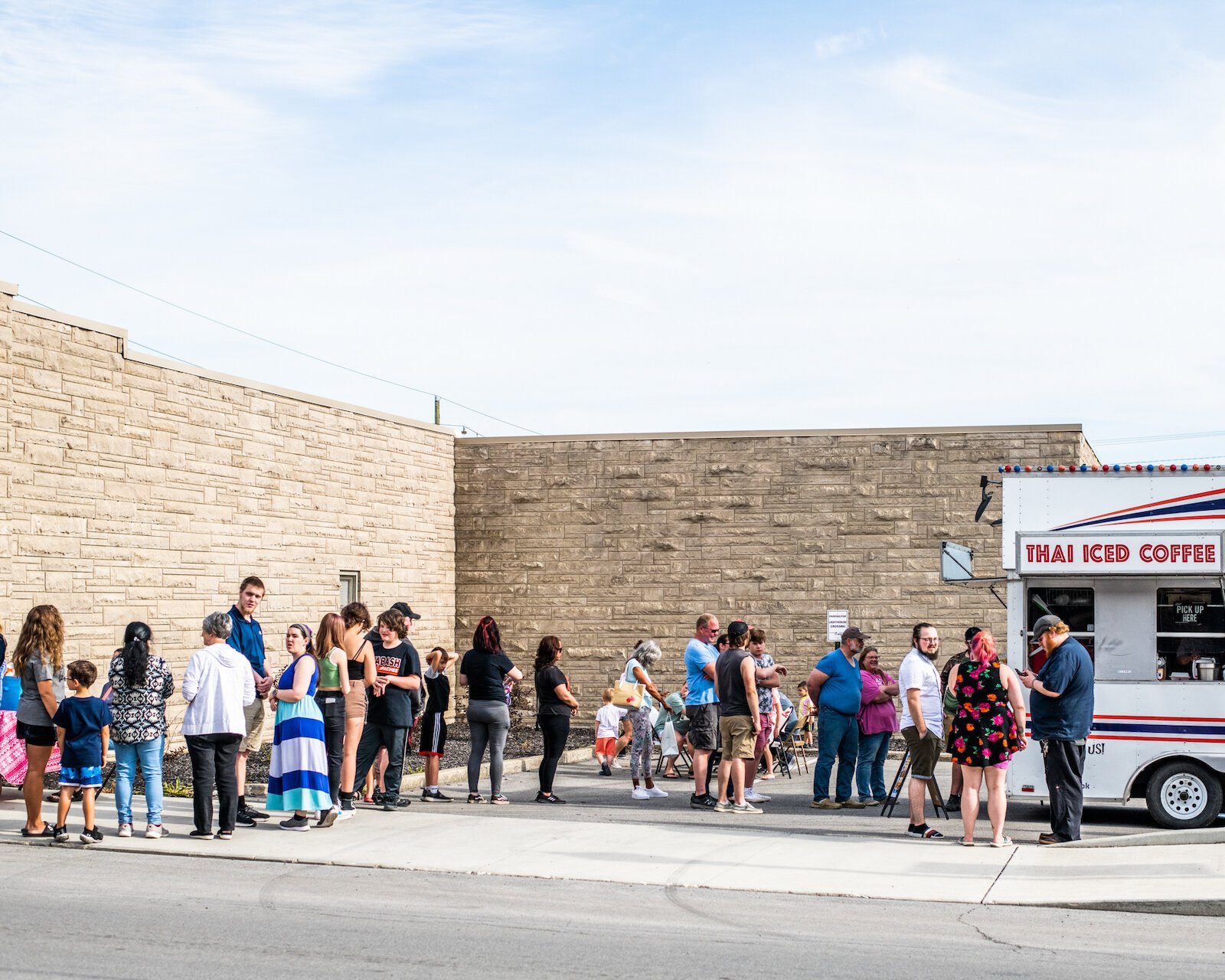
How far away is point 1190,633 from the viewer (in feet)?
43.4

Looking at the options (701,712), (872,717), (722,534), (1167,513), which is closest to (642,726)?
(701,712)

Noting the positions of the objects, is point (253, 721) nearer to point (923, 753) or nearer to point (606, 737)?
point (606, 737)

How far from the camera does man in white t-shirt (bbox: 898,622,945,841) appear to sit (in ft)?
40.8

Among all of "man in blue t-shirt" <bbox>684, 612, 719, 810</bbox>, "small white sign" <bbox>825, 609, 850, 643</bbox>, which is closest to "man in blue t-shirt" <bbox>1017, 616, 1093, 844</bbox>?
"man in blue t-shirt" <bbox>684, 612, 719, 810</bbox>

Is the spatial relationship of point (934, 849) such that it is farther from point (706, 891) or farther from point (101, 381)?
point (101, 381)

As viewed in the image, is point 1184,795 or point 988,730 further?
point 1184,795

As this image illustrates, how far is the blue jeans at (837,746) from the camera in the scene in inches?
573

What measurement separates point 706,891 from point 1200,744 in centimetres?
565

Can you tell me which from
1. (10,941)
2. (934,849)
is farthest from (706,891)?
(10,941)

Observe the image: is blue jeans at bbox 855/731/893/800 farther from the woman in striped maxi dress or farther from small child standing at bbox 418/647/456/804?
the woman in striped maxi dress

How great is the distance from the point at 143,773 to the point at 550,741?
4.19 metres

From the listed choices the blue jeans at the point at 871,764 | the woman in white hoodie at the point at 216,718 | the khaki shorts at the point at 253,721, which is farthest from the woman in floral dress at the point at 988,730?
the khaki shorts at the point at 253,721

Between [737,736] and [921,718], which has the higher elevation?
[921,718]

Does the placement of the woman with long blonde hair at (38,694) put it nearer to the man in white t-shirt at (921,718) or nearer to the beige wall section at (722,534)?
the man in white t-shirt at (921,718)
